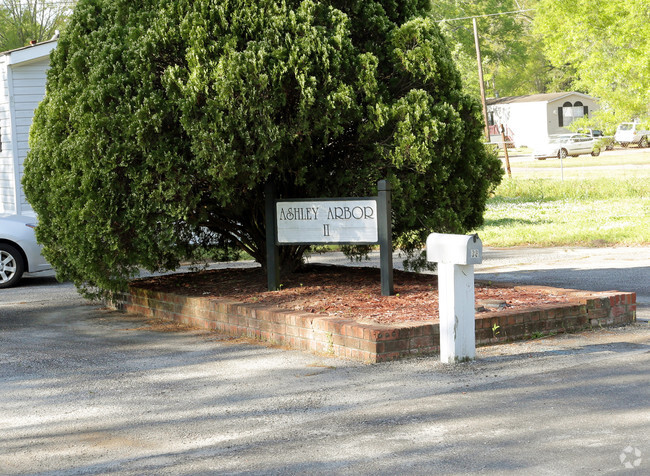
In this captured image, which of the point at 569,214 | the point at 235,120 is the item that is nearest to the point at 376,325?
the point at 235,120

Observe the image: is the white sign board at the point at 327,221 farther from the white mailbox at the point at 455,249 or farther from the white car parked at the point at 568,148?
the white car parked at the point at 568,148

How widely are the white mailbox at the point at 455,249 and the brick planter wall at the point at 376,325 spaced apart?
0.62m

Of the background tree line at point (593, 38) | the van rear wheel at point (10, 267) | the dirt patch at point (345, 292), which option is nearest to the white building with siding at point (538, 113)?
the background tree line at point (593, 38)

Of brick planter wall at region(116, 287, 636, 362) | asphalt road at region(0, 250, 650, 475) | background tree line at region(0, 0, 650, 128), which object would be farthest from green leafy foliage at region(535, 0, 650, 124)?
asphalt road at region(0, 250, 650, 475)

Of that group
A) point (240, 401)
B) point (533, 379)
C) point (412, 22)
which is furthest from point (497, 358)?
point (412, 22)

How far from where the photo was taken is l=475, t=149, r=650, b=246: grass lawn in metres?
15.3

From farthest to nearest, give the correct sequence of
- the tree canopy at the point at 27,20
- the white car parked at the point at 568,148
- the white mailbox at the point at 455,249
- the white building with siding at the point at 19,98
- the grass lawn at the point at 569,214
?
the white car parked at the point at 568,148, the tree canopy at the point at 27,20, the white building with siding at the point at 19,98, the grass lawn at the point at 569,214, the white mailbox at the point at 455,249

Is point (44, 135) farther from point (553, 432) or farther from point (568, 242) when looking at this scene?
point (568, 242)

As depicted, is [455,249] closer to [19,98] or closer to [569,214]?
[569,214]

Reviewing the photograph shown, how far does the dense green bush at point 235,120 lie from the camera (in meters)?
7.95

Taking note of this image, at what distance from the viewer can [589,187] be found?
960 inches

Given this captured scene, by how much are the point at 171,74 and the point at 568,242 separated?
924cm

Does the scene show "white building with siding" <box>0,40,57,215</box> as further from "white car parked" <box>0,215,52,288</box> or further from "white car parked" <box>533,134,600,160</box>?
"white car parked" <box>533,134,600,160</box>

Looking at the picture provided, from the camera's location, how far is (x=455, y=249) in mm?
6371
